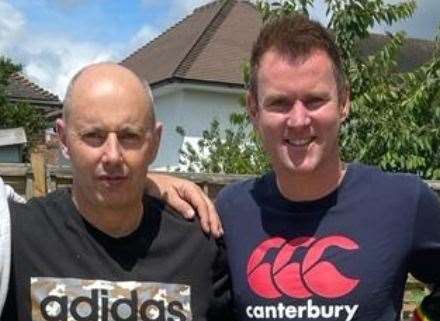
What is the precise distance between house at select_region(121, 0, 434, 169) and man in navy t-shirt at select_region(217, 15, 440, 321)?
16152 millimetres

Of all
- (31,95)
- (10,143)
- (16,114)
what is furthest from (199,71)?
(10,143)

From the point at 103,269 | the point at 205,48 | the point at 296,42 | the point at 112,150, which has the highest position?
the point at 205,48

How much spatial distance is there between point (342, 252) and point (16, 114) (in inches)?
779

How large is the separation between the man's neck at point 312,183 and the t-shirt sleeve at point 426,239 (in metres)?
0.26

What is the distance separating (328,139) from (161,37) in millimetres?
25440

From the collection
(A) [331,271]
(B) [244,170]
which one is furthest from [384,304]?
(B) [244,170]

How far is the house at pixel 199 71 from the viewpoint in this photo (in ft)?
70.0

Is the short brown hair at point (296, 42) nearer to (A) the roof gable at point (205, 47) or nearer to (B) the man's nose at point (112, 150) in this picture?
(B) the man's nose at point (112, 150)

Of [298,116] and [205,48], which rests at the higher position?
[205,48]

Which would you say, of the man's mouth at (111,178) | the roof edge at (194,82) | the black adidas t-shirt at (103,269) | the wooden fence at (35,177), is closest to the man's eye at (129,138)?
the man's mouth at (111,178)

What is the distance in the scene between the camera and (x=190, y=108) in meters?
21.4

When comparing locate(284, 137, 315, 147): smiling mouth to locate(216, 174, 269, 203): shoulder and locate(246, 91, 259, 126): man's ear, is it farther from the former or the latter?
locate(216, 174, 269, 203): shoulder

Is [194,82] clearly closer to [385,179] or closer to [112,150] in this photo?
[385,179]

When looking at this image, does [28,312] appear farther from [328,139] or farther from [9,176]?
[9,176]
